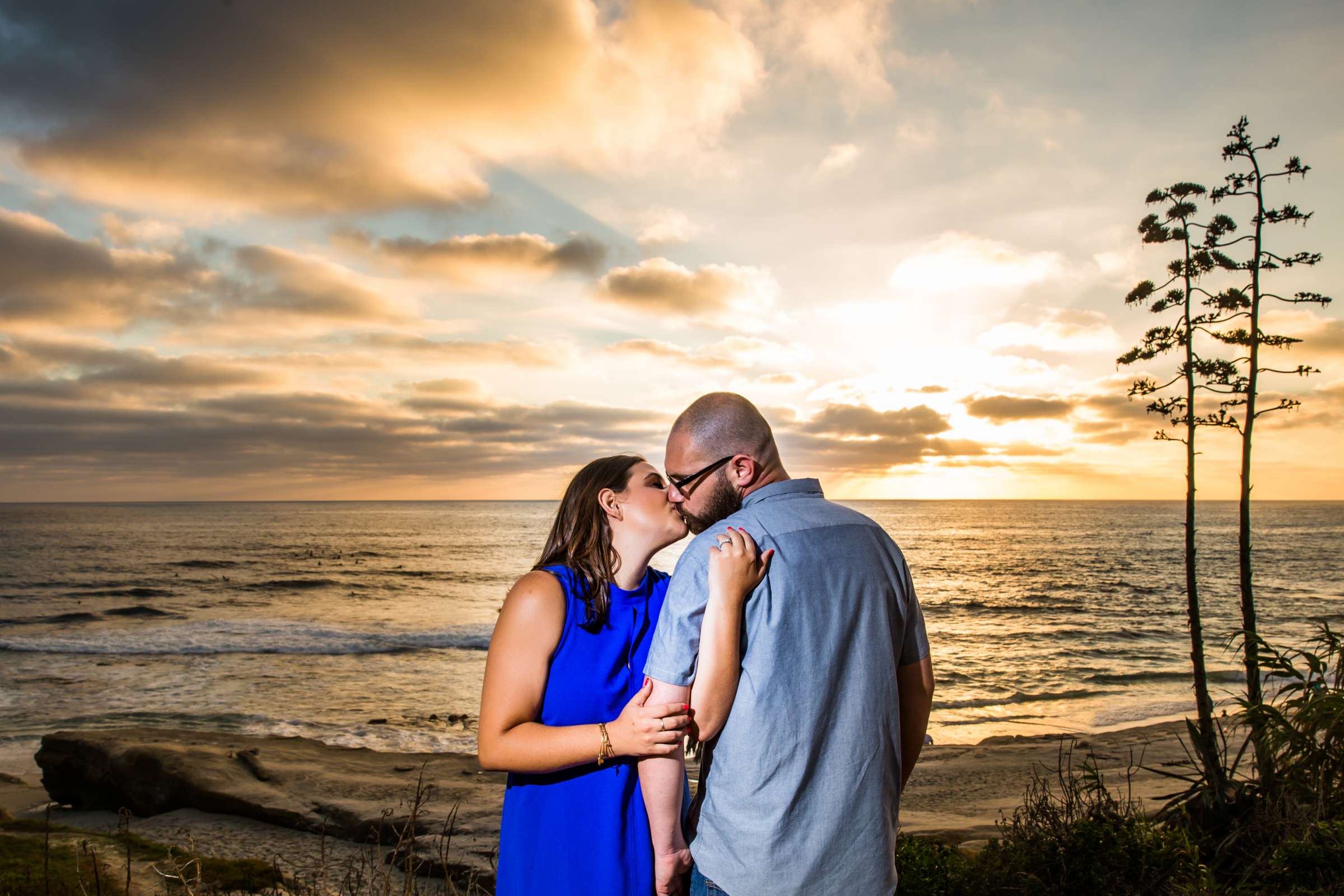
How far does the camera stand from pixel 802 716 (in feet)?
6.07

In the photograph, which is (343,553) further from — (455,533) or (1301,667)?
(1301,667)

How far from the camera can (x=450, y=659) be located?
19141 mm

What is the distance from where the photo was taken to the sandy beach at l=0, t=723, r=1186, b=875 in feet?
24.7

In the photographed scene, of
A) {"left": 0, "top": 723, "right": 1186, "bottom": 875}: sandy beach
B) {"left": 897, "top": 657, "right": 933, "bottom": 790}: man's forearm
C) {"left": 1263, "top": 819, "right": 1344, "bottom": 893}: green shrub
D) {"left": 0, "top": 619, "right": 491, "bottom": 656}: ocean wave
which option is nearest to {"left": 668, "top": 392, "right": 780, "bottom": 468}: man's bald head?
{"left": 897, "top": 657, "right": 933, "bottom": 790}: man's forearm

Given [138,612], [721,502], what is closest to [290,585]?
[138,612]

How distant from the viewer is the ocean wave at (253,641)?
20.2m

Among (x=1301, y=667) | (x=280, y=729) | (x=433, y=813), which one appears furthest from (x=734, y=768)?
(x=1301, y=667)

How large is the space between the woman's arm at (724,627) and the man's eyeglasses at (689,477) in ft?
1.02

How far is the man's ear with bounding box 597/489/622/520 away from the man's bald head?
438 millimetres

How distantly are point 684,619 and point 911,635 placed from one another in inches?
27.7

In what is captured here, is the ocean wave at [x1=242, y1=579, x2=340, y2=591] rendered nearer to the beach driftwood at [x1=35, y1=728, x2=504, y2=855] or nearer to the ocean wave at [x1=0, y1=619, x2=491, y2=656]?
the ocean wave at [x1=0, y1=619, x2=491, y2=656]

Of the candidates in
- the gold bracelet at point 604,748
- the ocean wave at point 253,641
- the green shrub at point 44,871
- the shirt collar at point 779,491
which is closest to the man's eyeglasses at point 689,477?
the shirt collar at point 779,491

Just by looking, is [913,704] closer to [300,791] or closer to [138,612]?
[300,791]

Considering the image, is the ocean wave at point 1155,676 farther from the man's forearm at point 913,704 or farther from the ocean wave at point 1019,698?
the man's forearm at point 913,704
